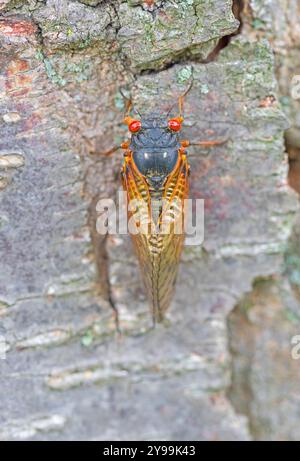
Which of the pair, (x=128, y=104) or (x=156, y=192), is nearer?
(x=128, y=104)

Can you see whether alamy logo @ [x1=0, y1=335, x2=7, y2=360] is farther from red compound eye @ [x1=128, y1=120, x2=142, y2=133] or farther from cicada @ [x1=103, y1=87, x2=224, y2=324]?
red compound eye @ [x1=128, y1=120, x2=142, y2=133]

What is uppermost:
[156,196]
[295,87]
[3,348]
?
[295,87]

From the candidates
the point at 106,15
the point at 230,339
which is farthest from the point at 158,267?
the point at 106,15

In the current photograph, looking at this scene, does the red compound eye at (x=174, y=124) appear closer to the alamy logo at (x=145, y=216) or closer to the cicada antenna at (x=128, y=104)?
the cicada antenna at (x=128, y=104)

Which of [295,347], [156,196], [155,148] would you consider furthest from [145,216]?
[295,347]

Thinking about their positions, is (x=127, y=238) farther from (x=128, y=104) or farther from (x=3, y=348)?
(x=3, y=348)

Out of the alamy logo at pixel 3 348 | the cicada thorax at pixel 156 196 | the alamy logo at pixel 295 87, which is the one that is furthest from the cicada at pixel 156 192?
the alamy logo at pixel 3 348

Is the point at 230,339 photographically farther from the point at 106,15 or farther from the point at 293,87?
the point at 106,15
